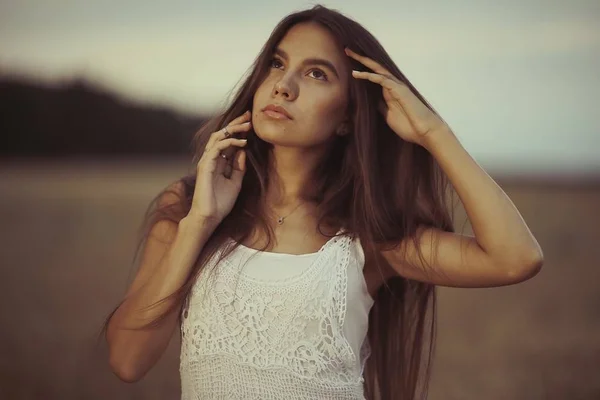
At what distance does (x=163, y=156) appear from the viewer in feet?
29.0

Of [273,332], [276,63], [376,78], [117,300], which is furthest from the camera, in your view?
[117,300]

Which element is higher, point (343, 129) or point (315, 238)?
point (343, 129)

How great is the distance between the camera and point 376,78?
215cm

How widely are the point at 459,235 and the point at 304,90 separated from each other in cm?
45

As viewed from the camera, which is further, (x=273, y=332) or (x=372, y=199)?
(x=372, y=199)

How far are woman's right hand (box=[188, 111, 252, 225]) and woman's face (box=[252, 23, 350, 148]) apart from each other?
6 cm

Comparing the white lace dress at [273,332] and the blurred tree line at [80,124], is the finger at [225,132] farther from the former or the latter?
the blurred tree line at [80,124]

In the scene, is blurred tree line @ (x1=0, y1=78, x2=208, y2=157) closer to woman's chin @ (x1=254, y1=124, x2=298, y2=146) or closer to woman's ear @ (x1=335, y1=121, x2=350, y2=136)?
woman's ear @ (x1=335, y1=121, x2=350, y2=136)

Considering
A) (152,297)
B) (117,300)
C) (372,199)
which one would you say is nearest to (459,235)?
(372,199)

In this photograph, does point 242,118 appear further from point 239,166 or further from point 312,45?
point 312,45

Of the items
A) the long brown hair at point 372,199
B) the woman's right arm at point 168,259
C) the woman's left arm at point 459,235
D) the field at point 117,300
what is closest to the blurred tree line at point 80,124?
the field at point 117,300

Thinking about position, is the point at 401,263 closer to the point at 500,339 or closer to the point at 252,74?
the point at 252,74

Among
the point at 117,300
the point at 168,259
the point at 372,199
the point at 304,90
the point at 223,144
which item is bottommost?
the point at 117,300

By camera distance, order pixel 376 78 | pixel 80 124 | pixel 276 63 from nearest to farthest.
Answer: pixel 376 78
pixel 276 63
pixel 80 124
